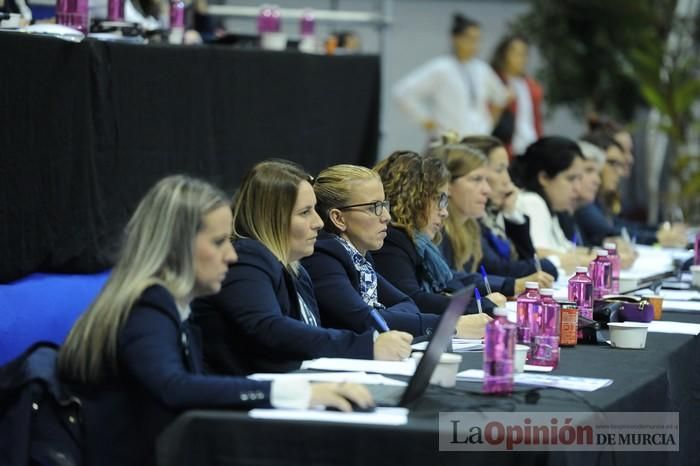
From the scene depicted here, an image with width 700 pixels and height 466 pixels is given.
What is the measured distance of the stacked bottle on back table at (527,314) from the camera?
340 centimetres

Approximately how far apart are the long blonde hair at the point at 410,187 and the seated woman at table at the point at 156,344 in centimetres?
160

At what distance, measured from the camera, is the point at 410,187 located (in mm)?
4348

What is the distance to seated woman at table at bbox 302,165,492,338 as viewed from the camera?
3715mm

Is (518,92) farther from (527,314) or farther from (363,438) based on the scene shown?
(363,438)

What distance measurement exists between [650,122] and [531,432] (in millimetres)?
9222

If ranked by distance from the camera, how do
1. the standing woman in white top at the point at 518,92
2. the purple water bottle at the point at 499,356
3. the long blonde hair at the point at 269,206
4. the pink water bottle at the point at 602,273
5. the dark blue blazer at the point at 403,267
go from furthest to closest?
the standing woman in white top at the point at 518,92
the pink water bottle at the point at 602,273
the dark blue blazer at the point at 403,267
the long blonde hair at the point at 269,206
the purple water bottle at the point at 499,356

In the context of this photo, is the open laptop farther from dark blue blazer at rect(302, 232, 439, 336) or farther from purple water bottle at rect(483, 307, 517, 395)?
dark blue blazer at rect(302, 232, 439, 336)

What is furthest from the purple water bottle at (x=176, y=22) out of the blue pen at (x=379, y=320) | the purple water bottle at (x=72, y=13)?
the blue pen at (x=379, y=320)

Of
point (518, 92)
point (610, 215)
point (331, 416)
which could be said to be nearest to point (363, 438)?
point (331, 416)

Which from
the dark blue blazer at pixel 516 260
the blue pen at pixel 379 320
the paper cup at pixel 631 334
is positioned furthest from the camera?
the dark blue blazer at pixel 516 260

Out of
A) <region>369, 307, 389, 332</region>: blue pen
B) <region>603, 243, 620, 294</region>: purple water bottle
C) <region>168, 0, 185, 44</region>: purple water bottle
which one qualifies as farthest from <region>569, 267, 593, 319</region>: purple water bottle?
<region>168, 0, 185, 44</region>: purple water bottle

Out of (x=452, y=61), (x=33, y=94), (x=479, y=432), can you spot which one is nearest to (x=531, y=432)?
(x=479, y=432)

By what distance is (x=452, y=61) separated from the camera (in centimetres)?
899

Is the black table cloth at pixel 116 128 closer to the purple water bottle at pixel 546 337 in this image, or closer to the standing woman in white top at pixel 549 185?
the standing woman in white top at pixel 549 185
